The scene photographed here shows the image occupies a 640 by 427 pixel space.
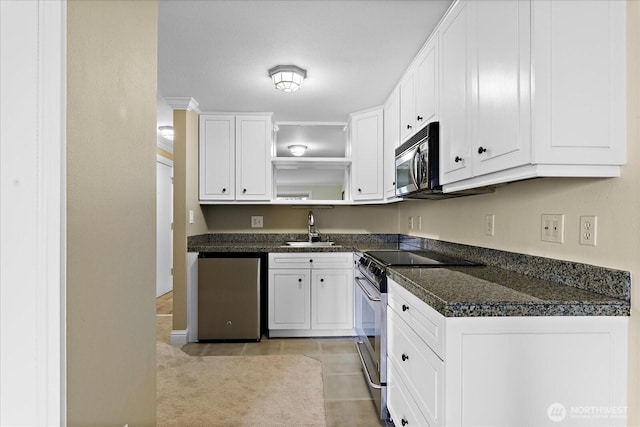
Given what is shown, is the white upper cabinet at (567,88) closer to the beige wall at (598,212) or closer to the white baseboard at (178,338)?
the beige wall at (598,212)

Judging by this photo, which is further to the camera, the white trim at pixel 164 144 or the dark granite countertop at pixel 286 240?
the white trim at pixel 164 144

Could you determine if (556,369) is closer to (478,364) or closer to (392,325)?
(478,364)

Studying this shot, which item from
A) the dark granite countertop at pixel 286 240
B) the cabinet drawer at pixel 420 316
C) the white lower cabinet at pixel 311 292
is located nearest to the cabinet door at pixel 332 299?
the white lower cabinet at pixel 311 292

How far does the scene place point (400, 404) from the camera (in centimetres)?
170

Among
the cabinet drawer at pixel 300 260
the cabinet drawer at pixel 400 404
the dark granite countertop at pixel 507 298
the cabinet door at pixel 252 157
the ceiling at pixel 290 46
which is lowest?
the cabinet drawer at pixel 400 404

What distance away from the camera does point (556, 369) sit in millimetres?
1146

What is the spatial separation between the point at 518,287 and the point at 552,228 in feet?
1.04

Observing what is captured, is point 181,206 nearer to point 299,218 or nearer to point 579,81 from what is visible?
point 299,218

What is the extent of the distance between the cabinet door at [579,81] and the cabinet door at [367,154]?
7.34 ft

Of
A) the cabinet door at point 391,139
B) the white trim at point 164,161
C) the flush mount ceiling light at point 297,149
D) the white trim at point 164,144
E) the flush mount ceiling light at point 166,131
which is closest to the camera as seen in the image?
the cabinet door at point 391,139

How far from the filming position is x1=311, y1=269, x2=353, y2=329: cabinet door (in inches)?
134

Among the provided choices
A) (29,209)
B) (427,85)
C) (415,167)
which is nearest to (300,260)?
(415,167)

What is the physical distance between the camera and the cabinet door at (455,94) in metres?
1.61

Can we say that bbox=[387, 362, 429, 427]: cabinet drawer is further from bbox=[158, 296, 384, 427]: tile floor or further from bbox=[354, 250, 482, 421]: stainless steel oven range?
bbox=[158, 296, 384, 427]: tile floor
